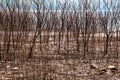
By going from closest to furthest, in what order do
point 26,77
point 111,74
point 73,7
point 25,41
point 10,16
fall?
1. point 26,77
2. point 111,74
3. point 10,16
4. point 25,41
5. point 73,7

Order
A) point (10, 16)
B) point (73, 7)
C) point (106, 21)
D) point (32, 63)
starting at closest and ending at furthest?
point (32, 63), point (10, 16), point (106, 21), point (73, 7)

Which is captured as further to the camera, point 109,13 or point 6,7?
point 109,13

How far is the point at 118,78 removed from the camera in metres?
5.12

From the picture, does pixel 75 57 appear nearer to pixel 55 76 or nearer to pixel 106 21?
pixel 106 21

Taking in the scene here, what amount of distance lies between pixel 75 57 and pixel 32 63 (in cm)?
129

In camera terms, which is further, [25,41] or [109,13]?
[109,13]

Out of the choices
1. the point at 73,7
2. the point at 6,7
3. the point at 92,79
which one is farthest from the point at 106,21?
the point at 92,79

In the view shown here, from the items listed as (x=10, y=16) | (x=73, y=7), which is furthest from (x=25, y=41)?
(x=73, y=7)

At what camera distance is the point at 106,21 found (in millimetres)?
8055

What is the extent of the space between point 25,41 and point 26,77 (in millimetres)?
2482

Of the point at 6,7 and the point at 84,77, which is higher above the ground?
the point at 6,7

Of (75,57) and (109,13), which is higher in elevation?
(109,13)

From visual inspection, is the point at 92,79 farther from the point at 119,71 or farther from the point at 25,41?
the point at 25,41

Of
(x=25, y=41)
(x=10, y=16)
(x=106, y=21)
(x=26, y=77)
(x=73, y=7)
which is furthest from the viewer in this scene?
(x=73, y=7)
